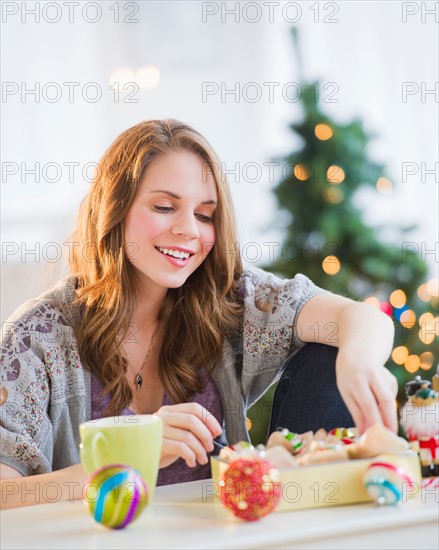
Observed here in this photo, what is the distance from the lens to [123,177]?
1374 mm

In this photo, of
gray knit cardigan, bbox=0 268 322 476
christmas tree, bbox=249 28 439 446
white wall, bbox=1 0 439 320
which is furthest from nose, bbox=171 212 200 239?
white wall, bbox=1 0 439 320

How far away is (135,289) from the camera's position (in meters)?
1.42

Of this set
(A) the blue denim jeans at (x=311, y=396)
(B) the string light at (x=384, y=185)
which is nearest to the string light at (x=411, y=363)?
(B) the string light at (x=384, y=185)

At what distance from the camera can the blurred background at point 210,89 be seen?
10.4 ft

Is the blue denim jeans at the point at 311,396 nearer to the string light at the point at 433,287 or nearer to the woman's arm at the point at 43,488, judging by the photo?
the woman's arm at the point at 43,488

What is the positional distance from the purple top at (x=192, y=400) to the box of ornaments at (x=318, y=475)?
1.37 ft

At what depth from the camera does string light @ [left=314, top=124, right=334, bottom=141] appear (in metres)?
2.48

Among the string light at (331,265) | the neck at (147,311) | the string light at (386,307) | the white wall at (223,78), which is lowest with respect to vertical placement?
the string light at (386,307)

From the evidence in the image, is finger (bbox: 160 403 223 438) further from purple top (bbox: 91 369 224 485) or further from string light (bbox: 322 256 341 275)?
string light (bbox: 322 256 341 275)

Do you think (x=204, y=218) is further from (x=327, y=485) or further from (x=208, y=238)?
(x=327, y=485)

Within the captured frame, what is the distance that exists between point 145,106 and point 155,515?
8.77 feet

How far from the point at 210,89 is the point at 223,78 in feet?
0.41

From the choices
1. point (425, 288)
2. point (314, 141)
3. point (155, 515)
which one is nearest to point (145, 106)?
point (314, 141)

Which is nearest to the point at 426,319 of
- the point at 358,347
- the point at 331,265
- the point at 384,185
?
the point at 331,265
